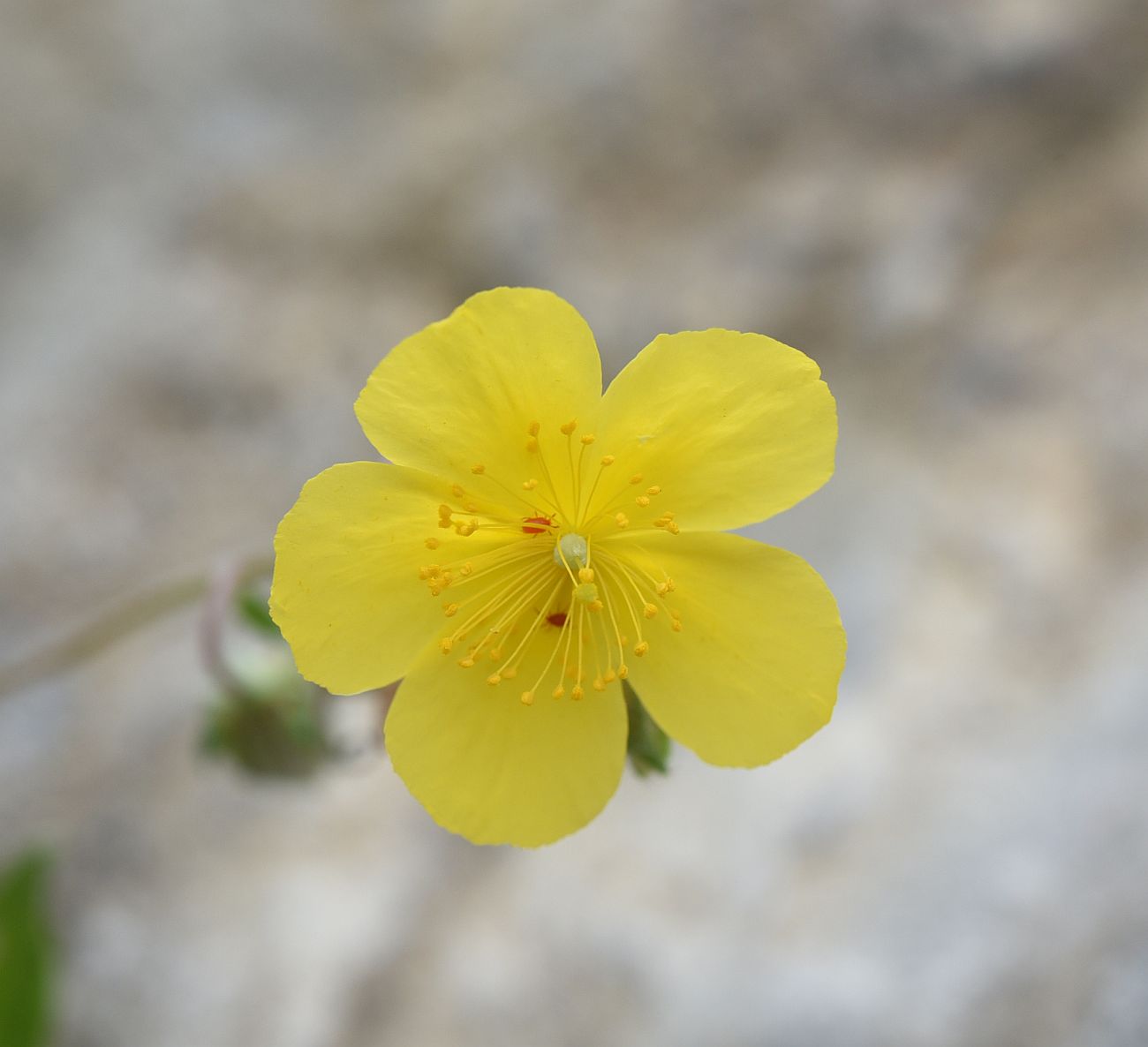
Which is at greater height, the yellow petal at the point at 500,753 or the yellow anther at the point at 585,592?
the yellow anther at the point at 585,592

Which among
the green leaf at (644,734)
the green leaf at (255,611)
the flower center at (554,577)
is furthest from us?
the green leaf at (255,611)

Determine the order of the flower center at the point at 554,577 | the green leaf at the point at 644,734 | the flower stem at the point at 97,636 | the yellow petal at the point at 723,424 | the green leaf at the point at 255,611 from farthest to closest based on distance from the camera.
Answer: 1. the flower stem at the point at 97,636
2. the green leaf at the point at 255,611
3. the green leaf at the point at 644,734
4. the flower center at the point at 554,577
5. the yellow petal at the point at 723,424

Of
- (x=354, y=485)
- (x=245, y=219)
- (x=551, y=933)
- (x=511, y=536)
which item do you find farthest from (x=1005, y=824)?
(x=245, y=219)

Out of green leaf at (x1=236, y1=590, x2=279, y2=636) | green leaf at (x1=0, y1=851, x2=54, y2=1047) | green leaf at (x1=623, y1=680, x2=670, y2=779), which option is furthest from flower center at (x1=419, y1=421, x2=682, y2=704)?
green leaf at (x1=0, y1=851, x2=54, y2=1047)

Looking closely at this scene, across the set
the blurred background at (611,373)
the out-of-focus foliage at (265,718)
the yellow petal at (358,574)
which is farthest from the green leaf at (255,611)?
the yellow petal at (358,574)

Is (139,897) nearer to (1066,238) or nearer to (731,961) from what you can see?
(731,961)

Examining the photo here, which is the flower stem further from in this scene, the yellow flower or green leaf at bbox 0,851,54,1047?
the yellow flower

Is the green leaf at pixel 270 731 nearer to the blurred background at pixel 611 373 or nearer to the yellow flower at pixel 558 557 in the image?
the blurred background at pixel 611 373
